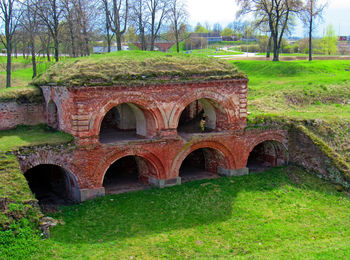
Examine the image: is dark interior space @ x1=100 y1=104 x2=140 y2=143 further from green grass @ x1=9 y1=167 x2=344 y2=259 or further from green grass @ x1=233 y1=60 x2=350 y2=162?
green grass @ x1=233 y1=60 x2=350 y2=162

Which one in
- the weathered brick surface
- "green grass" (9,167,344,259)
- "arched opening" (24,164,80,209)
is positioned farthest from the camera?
"arched opening" (24,164,80,209)

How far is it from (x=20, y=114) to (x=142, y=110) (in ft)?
17.8

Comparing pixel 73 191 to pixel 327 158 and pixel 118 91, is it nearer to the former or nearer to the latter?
pixel 118 91

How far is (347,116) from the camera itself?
20500 millimetres

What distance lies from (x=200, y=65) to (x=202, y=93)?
134 cm

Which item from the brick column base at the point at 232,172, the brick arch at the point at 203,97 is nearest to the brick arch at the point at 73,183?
the brick arch at the point at 203,97

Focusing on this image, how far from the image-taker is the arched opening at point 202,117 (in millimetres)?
17673

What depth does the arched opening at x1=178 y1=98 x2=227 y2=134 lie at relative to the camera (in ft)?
58.0

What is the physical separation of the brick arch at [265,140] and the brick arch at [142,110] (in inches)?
170

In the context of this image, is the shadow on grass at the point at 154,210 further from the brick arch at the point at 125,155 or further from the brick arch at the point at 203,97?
the brick arch at the point at 203,97

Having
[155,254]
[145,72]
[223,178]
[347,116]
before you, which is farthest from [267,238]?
[347,116]

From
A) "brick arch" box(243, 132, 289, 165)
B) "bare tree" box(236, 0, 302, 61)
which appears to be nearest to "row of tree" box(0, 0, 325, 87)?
"bare tree" box(236, 0, 302, 61)

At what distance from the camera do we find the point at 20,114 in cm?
1722

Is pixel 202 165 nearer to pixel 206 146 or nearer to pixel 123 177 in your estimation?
pixel 206 146
